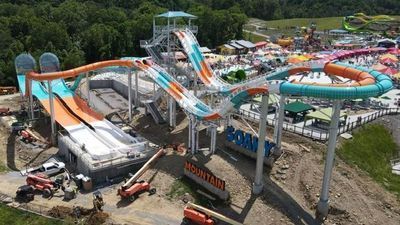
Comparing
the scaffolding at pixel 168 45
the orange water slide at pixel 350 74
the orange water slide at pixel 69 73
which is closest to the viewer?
the orange water slide at pixel 350 74

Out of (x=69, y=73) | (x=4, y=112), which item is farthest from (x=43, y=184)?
(x=4, y=112)

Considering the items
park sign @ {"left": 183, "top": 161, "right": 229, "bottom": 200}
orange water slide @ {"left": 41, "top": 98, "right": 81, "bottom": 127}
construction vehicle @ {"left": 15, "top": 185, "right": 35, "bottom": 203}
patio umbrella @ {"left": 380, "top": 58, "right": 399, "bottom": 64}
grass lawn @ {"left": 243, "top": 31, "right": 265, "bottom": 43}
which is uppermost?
patio umbrella @ {"left": 380, "top": 58, "right": 399, "bottom": 64}

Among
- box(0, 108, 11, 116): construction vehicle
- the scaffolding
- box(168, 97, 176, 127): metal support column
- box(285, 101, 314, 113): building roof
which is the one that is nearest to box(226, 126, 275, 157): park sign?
box(168, 97, 176, 127): metal support column

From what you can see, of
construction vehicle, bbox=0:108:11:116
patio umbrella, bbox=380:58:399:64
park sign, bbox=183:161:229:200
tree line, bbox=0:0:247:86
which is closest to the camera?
park sign, bbox=183:161:229:200

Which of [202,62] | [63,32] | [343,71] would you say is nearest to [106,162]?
[202,62]

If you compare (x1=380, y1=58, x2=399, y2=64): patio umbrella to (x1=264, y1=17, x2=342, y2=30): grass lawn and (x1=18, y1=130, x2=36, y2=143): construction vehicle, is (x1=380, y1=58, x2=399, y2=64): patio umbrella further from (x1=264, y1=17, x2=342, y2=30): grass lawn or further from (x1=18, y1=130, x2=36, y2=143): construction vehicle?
(x1=264, y1=17, x2=342, y2=30): grass lawn

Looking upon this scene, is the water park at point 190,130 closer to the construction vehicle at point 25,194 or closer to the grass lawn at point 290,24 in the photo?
the construction vehicle at point 25,194

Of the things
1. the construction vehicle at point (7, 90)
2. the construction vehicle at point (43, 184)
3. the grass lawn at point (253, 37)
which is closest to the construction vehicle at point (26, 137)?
the construction vehicle at point (43, 184)

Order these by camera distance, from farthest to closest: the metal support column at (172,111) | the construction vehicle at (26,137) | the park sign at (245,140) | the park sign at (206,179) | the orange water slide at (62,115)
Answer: the orange water slide at (62,115)
the construction vehicle at (26,137)
the metal support column at (172,111)
the park sign at (245,140)
the park sign at (206,179)
